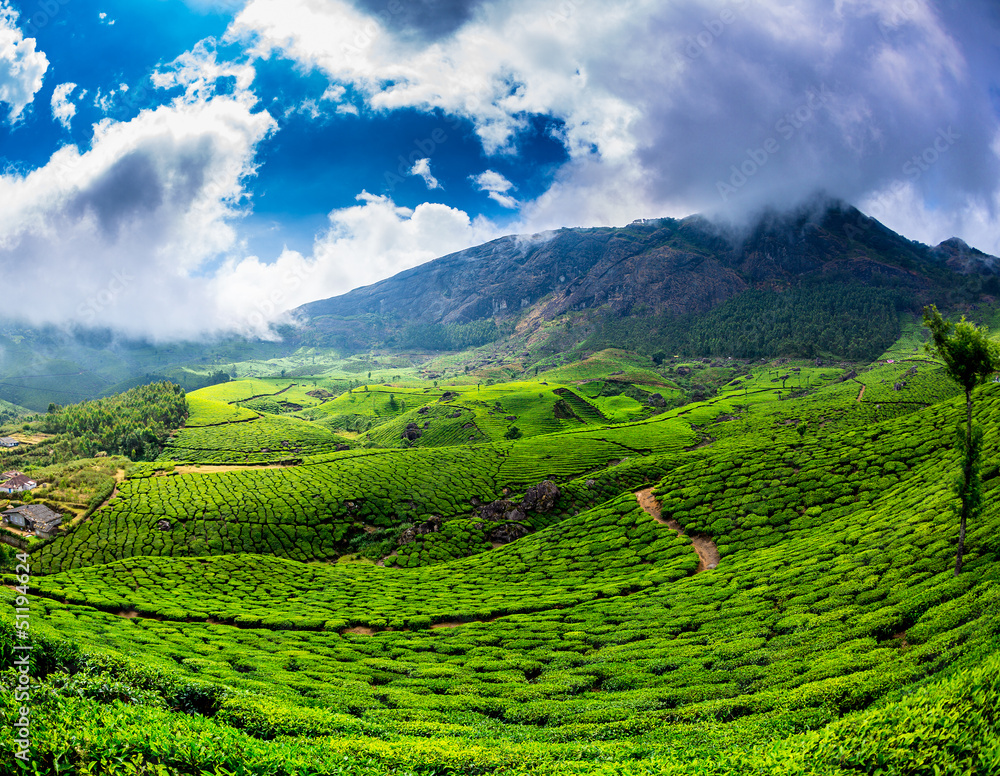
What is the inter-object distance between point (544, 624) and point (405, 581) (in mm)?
31007

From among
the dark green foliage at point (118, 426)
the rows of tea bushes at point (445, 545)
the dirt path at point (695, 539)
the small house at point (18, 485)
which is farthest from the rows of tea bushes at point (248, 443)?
the dirt path at point (695, 539)

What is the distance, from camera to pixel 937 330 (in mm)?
26438

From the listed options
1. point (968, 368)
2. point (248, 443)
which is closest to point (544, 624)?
point (968, 368)

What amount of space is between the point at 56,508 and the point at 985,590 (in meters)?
124

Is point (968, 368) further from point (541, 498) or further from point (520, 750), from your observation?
point (541, 498)

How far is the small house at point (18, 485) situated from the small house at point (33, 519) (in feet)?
35.2

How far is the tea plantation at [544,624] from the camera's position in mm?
10664

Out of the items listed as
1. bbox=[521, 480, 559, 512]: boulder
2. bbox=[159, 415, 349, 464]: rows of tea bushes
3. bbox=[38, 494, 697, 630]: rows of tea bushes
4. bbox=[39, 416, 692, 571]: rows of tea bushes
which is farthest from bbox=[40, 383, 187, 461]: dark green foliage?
bbox=[521, 480, 559, 512]: boulder

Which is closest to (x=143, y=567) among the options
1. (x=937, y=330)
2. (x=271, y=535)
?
(x=271, y=535)

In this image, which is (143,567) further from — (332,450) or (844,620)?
(332,450)

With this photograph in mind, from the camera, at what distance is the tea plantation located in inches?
420

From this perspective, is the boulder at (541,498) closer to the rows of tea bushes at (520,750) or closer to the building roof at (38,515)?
the rows of tea bushes at (520,750)

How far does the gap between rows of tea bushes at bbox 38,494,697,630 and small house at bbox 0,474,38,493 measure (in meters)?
46.3

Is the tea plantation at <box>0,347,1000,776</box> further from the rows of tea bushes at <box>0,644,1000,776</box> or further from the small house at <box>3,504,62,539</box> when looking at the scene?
the small house at <box>3,504,62,539</box>
